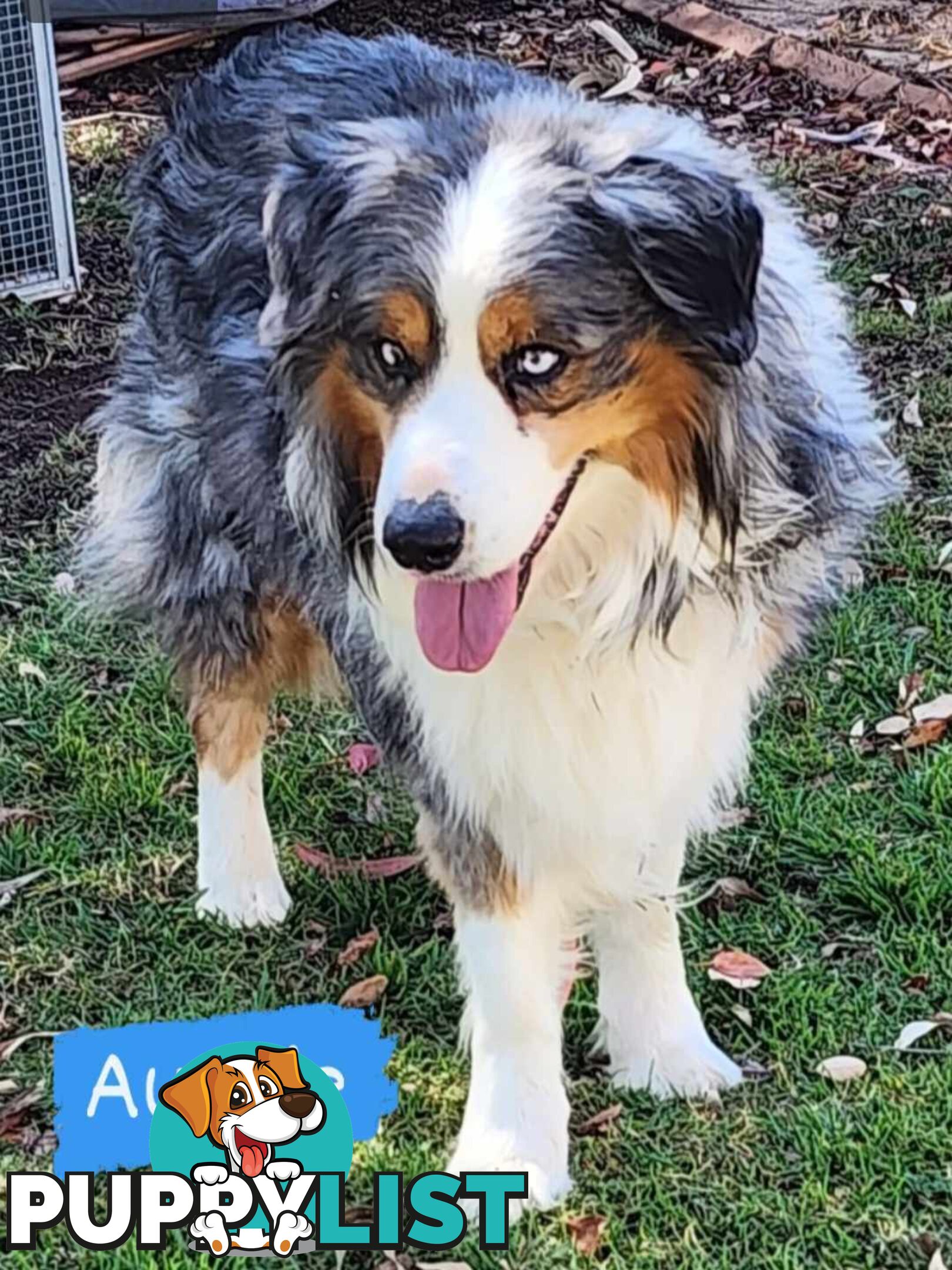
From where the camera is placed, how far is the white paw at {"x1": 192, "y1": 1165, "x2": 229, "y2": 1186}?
3191mm

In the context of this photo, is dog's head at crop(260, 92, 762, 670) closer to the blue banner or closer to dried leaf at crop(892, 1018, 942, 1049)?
the blue banner

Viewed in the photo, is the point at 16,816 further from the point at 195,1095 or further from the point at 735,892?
the point at 735,892

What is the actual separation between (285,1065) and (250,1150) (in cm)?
19

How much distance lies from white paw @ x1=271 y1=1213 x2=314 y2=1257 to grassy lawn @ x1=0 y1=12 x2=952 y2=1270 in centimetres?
9

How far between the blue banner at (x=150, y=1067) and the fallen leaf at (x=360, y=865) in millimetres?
515

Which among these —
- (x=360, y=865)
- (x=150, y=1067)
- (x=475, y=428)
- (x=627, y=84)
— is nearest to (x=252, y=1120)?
(x=150, y=1067)

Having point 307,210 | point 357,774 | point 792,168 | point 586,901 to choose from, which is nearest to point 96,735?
point 357,774

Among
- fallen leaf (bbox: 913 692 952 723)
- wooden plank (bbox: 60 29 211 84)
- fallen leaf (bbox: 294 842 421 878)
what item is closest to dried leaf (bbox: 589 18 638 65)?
wooden plank (bbox: 60 29 211 84)

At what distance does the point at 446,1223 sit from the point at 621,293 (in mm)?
1588

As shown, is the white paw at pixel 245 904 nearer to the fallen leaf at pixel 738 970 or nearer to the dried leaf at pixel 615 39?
the fallen leaf at pixel 738 970

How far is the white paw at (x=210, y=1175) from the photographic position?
10.5 ft

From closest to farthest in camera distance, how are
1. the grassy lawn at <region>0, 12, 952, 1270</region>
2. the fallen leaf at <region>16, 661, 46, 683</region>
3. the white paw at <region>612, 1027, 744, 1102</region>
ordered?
the grassy lawn at <region>0, 12, 952, 1270</region>
the white paw at <region>612, 1027, 744, 1102</region>
the fallen leaf at <region>16, 661, 46, 683</region>

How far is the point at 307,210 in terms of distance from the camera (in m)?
2.68

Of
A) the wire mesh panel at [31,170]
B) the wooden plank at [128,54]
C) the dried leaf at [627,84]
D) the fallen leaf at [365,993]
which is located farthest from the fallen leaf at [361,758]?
the wooden plank at [128,54]
